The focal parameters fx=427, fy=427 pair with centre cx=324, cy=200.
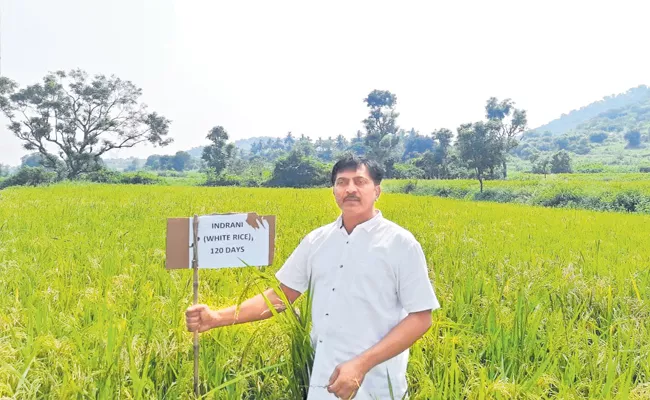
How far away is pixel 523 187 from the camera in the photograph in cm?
2178

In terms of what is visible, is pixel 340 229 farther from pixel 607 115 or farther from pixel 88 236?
pixel 607 115

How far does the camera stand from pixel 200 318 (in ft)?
5.77

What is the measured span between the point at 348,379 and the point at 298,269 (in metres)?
0.56

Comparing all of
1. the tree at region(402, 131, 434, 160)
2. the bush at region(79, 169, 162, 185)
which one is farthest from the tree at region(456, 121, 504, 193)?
the tree at region(402, 131, 434, 160)

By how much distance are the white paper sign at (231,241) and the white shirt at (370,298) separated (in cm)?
43

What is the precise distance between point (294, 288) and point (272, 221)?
317 millimetres

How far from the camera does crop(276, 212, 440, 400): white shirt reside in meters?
1.52

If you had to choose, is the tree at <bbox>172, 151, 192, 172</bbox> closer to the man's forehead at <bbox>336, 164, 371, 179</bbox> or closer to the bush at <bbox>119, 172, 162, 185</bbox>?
the bush at <bbox>119, 172, 162, 185</bbox>

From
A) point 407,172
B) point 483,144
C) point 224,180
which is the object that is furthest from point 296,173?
point 483,144

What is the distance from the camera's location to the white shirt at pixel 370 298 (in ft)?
4.98

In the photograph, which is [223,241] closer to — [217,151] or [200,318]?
[200,318]

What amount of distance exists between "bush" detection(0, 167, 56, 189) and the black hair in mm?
40519

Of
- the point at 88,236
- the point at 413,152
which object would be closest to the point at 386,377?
the point at 88,236

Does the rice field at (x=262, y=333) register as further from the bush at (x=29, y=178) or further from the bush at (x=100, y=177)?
the bush at (x=29, y=178)
